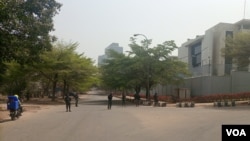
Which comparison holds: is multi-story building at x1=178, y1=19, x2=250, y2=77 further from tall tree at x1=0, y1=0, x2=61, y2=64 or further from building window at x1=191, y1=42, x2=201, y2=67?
tall tree at x1=0, y1=0, x2=61, y2=64

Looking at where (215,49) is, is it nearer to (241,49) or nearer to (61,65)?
(241,49)

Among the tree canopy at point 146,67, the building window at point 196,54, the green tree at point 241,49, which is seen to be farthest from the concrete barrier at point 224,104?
the building window at point 196,54

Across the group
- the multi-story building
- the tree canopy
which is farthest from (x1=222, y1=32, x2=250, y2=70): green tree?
the multi-story building

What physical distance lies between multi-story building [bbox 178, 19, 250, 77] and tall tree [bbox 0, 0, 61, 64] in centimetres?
3654

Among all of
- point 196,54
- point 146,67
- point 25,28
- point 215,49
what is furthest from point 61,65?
point 196,54

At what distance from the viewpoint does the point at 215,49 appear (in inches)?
2672

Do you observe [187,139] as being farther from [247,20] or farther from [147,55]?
[247,20]

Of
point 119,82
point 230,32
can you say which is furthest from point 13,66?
point 230,32

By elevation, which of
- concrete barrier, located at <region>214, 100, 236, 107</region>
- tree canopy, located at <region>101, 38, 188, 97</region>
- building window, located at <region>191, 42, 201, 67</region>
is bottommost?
concrete barrier, located at <region>214, 100, 236, 107</region>

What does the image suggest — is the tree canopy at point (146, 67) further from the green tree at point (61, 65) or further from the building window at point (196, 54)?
the building window at point (196, 54)

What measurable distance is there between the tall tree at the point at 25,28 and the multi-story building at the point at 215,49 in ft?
120

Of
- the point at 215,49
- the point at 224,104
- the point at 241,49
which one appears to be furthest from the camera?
the point at 215,49

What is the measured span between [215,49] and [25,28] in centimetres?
5008

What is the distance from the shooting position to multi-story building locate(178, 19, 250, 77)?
198 ft
